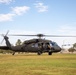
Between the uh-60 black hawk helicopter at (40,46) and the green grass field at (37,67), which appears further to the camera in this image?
the uh-60 black hawk helicopter at (40,46)

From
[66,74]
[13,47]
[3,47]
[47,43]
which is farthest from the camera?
[3,47]

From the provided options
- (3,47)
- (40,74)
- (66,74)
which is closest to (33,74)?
(40,74)

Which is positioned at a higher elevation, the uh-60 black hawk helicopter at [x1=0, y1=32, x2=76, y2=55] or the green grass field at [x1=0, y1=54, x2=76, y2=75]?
the uh-60 black hawk helicopter at [x1=0, y1=32, x2=76, y2=55]

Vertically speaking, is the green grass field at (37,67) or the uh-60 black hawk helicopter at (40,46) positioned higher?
the uh-60 black hawk helicopter at (40,46)

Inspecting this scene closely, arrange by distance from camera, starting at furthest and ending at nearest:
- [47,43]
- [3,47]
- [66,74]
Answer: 1. [3,47]
2. [47,43]
3. [66,74]

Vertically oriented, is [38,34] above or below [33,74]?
above

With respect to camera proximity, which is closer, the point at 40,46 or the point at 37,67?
the point at 37,67

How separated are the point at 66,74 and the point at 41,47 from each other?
39259 millimetres

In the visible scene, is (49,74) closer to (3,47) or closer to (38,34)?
(38,34)

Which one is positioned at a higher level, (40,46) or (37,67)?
(40,46)

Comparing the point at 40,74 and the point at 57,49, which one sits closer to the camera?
the point at 40,74

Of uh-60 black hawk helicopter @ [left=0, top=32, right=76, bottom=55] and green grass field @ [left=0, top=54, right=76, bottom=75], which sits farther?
uh-60 black hawk helicopter @ [left=0, top=32, right=76, bottom=55]

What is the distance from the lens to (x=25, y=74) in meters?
13.1

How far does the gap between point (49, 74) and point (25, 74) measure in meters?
1.40
